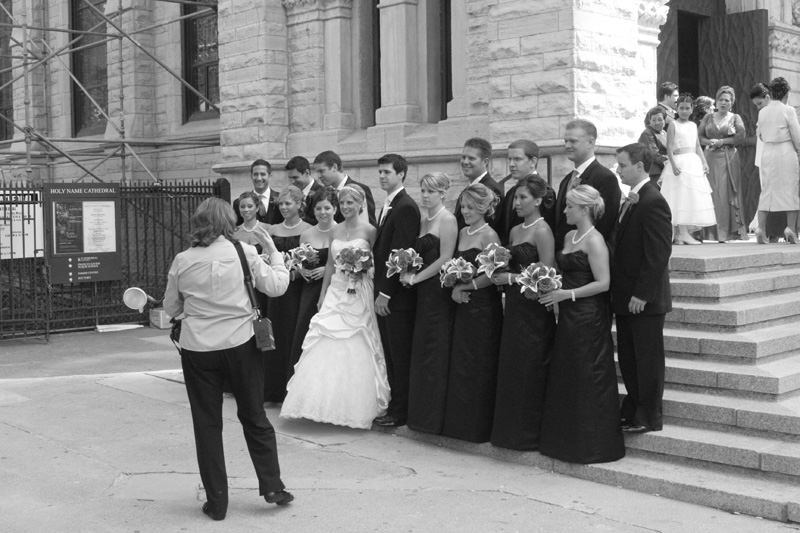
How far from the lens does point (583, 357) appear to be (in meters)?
7.10

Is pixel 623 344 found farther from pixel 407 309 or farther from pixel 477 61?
pixel 477 61

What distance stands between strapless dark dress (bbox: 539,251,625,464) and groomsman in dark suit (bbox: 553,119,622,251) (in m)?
0.53

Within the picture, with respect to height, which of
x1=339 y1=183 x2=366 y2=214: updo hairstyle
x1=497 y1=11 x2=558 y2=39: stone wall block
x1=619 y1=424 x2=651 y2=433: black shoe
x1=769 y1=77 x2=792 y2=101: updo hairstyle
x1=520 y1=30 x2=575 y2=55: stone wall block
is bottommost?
x1=619 y1=424 x2=651 y2=433: black shoe

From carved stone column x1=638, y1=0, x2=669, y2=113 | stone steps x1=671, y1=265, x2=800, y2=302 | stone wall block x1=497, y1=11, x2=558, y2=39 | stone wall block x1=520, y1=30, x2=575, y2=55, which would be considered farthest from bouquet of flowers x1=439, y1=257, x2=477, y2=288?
carved stone column x1=638, y1=0, x2=669, y2=113

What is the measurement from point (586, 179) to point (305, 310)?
2.97 m

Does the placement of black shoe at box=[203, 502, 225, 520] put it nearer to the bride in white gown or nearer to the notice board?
the bride in white gown

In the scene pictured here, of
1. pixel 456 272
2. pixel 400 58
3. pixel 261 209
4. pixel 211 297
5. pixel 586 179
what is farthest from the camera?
pixel 400 58

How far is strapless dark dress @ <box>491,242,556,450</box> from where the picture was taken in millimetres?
7418

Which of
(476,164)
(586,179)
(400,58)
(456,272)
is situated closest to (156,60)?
(400,58)

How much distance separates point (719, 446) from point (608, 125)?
4.97 meters

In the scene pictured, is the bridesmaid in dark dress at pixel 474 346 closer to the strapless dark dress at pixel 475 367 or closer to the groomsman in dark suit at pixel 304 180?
the strapless dark dress at pixel 475 367

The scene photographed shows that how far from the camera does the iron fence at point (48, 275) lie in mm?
13969

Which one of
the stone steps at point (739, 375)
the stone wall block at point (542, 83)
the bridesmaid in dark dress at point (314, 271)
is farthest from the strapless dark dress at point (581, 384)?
the stone wall block at point (542, 83)

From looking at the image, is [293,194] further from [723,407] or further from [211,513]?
[723,407]
